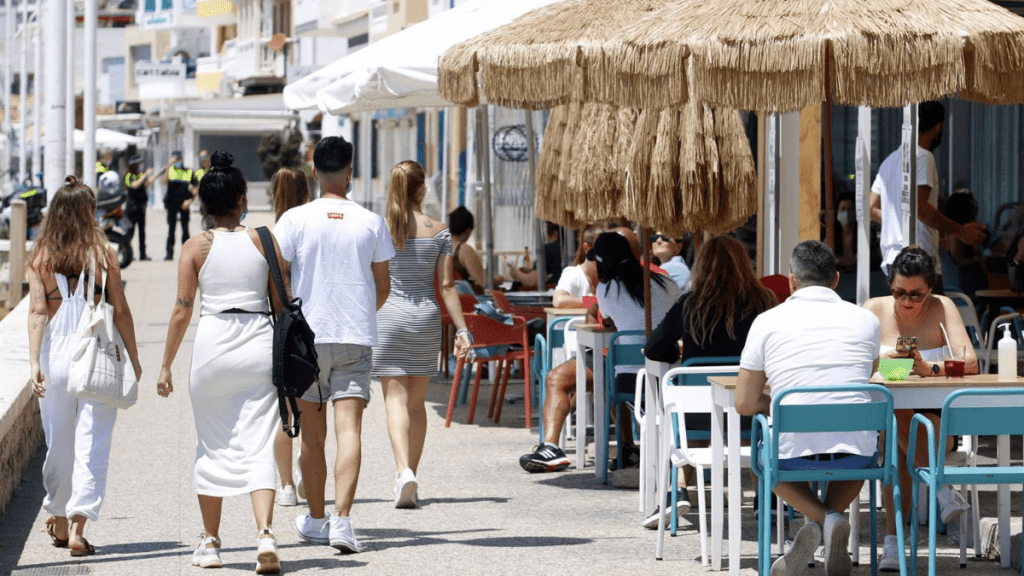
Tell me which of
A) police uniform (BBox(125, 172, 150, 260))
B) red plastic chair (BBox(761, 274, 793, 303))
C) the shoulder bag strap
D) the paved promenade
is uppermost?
police uniform (BBox(125, 172, 150, 260))

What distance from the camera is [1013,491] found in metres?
8.25

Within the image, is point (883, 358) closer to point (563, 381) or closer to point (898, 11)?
point (898, 11)

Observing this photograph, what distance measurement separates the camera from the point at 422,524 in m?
7.71

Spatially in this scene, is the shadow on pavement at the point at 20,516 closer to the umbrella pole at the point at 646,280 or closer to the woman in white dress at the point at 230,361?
the woman in white dress at the point at 230,361

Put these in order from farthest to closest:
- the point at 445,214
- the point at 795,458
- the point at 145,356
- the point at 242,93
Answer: the point at 242,93 < the point at 445,214 < the point at 145,356 < the point at 795,458

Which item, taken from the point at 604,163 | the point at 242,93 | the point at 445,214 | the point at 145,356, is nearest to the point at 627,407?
the point at 604,163

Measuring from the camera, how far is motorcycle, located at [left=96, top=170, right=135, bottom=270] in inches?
982

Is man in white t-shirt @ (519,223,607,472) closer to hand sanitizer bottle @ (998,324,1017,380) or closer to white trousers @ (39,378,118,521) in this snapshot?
white trousers @ (39,378,118,521)

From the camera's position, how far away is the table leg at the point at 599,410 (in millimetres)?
8523

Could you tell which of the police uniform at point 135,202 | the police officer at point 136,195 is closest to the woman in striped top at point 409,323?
the police uniform at point 135,202

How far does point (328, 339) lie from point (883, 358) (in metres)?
2.27

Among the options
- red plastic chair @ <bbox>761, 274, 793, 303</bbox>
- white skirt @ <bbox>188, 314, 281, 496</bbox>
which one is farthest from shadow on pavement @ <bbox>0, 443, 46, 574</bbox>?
red plastic chair @ <bbox>761, 274, 793, 303</bbox>

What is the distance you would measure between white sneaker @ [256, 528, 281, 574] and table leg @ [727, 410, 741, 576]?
1740 millimetres

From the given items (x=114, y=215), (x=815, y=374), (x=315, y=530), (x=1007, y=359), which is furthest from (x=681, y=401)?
(x=114, y=215)
